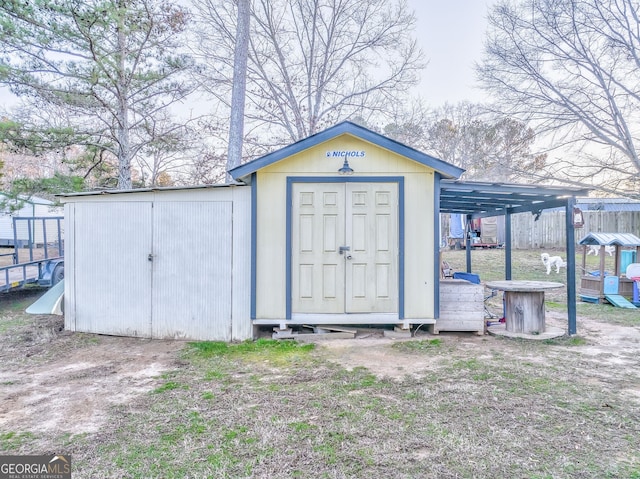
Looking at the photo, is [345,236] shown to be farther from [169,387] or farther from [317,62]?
[317,62]

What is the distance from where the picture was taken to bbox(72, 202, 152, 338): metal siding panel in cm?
520

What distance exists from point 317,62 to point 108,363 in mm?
11709

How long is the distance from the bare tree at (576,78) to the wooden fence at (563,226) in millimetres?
6030

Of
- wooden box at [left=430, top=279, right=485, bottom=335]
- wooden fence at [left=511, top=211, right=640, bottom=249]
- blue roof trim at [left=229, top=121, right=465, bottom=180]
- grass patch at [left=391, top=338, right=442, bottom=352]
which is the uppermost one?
blue roof trim at [left=229, top=121, right=465, bottom=180]

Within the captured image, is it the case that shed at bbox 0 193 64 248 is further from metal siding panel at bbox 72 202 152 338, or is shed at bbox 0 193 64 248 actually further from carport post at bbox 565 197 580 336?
carport post at bbox 565 197 580 336

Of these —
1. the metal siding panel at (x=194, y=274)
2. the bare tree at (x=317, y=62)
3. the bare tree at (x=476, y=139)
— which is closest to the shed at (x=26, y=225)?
the bare tree at (x=317, y=62)

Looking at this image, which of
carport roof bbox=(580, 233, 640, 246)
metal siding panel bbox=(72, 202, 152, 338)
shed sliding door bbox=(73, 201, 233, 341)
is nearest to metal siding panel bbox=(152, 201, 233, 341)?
shed sliding door bbox=(73, 201, 233, 341)

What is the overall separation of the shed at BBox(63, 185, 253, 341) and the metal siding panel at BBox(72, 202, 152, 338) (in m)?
0.01

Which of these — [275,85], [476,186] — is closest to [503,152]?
[275,85]

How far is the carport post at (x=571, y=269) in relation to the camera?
17.0 ft

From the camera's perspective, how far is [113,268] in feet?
17.3

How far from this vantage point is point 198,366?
162 inches

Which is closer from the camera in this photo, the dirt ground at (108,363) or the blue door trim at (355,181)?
the dirt ground at (108,363)

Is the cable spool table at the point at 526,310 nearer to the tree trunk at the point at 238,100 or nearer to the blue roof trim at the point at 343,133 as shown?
the blue roof trim at the point at 343,133
